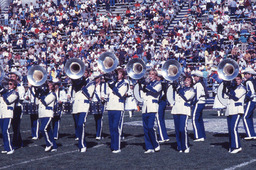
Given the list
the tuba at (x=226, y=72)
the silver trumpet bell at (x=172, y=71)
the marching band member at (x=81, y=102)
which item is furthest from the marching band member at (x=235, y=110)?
the marching band member at (x=81, y=102)

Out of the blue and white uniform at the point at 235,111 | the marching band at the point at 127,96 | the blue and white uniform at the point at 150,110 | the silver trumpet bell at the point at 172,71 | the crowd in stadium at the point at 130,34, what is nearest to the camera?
the blue and white uniform at the point at 235,111

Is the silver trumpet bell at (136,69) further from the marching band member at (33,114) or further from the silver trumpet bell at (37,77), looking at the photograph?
the marching band member at (33,114)

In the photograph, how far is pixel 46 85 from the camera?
10.6 metres

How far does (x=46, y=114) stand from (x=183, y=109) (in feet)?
9.19

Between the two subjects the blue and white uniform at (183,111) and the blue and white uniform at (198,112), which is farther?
the blue and white uniform at (198,112)

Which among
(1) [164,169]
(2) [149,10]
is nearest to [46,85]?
(1) [164,169]

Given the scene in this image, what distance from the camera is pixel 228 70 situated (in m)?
9.60

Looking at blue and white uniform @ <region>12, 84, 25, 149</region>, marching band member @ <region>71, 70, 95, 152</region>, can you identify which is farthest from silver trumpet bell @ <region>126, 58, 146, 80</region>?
blue and white uniform @ <region>12, 84, 25, 149</region>

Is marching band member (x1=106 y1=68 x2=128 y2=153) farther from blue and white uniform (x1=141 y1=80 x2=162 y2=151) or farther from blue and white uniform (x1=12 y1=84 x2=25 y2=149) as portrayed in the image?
blue and white uniform (x1=12 y1=84 x2=25 y2=149)

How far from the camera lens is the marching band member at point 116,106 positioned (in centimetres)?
993

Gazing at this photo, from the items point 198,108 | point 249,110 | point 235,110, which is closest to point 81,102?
point 198,108

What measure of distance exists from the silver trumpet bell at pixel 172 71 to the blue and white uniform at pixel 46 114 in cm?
238

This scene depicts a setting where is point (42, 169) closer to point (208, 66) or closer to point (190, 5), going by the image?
point (208, 66)

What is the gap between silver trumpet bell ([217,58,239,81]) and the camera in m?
9.48
